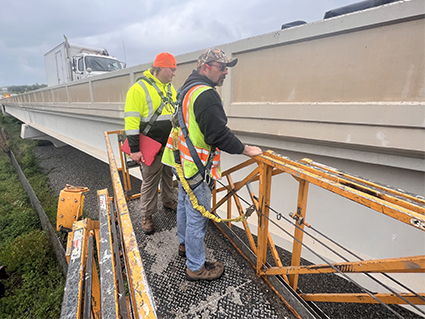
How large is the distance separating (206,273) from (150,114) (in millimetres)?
1800

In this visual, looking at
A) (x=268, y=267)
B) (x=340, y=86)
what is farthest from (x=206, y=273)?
(x=340, y=86)

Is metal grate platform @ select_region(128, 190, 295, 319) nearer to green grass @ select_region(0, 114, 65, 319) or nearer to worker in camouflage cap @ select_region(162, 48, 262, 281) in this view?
worker in camouflage cap @ select_region(162, 48, 262, 281)

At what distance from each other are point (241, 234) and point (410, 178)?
317 cm

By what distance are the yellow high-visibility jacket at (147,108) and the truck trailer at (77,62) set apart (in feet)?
36.1

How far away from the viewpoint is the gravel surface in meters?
3.35

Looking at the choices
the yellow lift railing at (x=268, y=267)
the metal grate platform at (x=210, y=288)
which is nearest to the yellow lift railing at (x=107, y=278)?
the yellow lift railing at (x=268, y=267)

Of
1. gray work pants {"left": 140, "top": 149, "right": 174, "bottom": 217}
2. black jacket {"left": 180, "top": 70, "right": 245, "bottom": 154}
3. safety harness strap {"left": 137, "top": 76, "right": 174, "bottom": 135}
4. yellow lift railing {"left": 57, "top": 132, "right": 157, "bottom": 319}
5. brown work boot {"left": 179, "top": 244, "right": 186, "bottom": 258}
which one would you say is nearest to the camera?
yellow lift railing {"left": 57, "top": 132, "right": 157, "bottom": 319}

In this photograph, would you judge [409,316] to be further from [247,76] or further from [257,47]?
[257,47]

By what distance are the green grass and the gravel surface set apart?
1.23m

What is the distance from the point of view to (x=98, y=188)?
9.39 m

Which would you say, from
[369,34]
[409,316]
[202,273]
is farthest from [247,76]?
[409,316]

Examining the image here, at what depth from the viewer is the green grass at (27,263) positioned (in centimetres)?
506

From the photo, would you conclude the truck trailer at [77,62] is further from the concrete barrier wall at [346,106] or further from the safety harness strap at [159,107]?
the concrete barrier wall at [346,106]

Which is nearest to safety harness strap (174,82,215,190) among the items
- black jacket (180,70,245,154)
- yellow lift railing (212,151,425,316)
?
black jacket (180,70,245,154)
